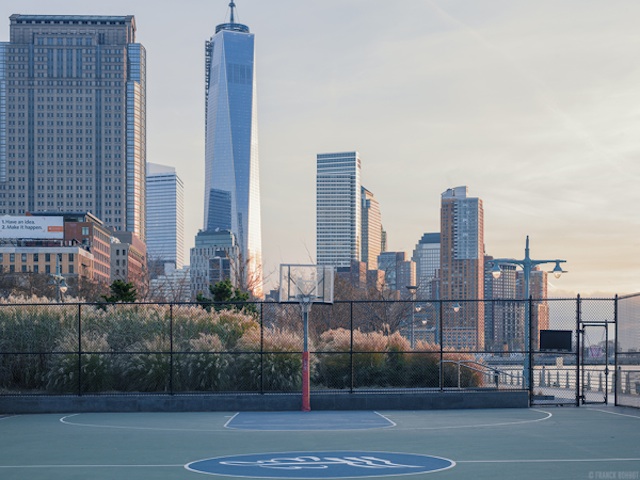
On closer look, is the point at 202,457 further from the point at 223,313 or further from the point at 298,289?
the point at 223,313

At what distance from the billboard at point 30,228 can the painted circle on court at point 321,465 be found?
6584 inches

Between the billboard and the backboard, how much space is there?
514 feet

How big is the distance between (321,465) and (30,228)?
172 m

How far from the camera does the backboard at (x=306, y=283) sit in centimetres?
2695

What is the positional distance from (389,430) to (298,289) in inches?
282

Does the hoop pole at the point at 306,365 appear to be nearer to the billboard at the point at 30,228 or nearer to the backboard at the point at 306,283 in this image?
the backboard at the point at 306,283

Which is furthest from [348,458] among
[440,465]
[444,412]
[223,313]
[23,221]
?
[23,221]

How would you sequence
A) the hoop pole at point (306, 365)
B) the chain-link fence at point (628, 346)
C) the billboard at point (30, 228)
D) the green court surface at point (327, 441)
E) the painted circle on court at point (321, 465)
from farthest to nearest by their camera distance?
the billboard at point (30, 228) < the chain-link fence at point (628, 346) < the hoop pole at point (306, 365) < the green court surface at point (327, 441) < the painted circle on court at point (321, 465)

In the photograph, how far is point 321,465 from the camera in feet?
50.6

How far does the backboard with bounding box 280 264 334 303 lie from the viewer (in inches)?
1061

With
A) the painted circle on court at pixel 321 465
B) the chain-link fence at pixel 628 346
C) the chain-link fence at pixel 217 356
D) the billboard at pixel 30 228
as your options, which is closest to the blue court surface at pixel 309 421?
the chain-link fence at pixel 217 356

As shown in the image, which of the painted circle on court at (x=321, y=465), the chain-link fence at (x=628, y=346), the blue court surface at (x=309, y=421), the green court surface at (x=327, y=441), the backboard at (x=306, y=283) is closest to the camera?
the painted circle on court at (x=321, y=465)

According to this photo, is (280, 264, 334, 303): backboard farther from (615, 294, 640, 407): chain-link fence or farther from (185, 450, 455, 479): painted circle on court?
(185, 450, 455, 479): painted circle on court

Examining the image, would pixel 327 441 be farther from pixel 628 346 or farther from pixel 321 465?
pixel 628 346
